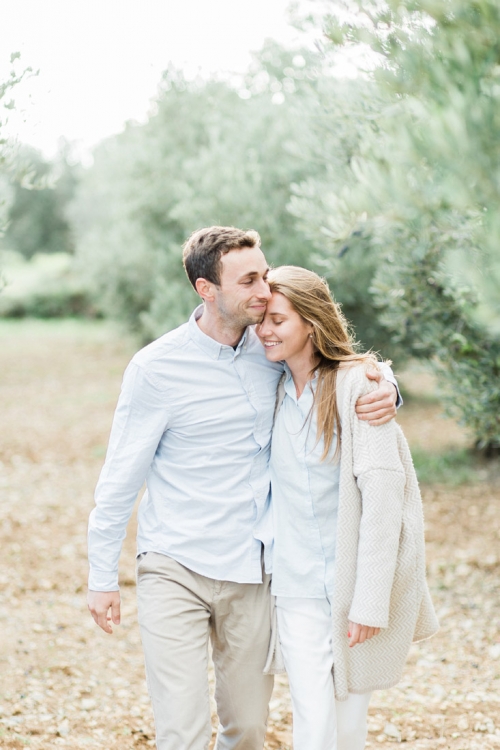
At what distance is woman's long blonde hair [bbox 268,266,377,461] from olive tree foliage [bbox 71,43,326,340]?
486 centimetres

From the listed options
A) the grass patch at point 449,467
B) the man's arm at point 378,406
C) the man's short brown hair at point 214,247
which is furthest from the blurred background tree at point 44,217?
the man's arm at point 378,406

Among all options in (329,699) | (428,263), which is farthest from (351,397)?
(428,263)

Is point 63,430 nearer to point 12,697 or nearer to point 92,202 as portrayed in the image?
point 12,697

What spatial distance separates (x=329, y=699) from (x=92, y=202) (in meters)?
31.7

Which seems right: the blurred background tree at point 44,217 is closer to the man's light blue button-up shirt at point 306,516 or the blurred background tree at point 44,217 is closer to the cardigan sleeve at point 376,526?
the man's light blue button-up shirt at point 306,516

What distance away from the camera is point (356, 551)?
3.28 m

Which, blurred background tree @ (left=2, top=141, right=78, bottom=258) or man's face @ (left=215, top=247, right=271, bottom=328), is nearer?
man's face @ (left=215, top=247, right=271, bottom=328)

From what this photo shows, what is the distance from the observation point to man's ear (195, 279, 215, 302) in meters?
3.59

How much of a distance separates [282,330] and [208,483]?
78 centimetres

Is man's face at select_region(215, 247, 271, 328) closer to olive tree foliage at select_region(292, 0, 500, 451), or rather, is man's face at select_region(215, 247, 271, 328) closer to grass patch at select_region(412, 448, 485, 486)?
olive tree foliage at select_region(292, 0, 500, 451)

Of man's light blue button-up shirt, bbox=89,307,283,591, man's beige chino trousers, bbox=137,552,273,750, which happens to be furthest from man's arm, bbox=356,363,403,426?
man's beige chino trousers, bbox=137,552,273,750

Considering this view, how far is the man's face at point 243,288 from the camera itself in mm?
3484

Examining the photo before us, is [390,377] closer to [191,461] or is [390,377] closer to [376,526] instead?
[376,526]

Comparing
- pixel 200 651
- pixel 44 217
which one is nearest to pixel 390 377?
pixel 200 651
